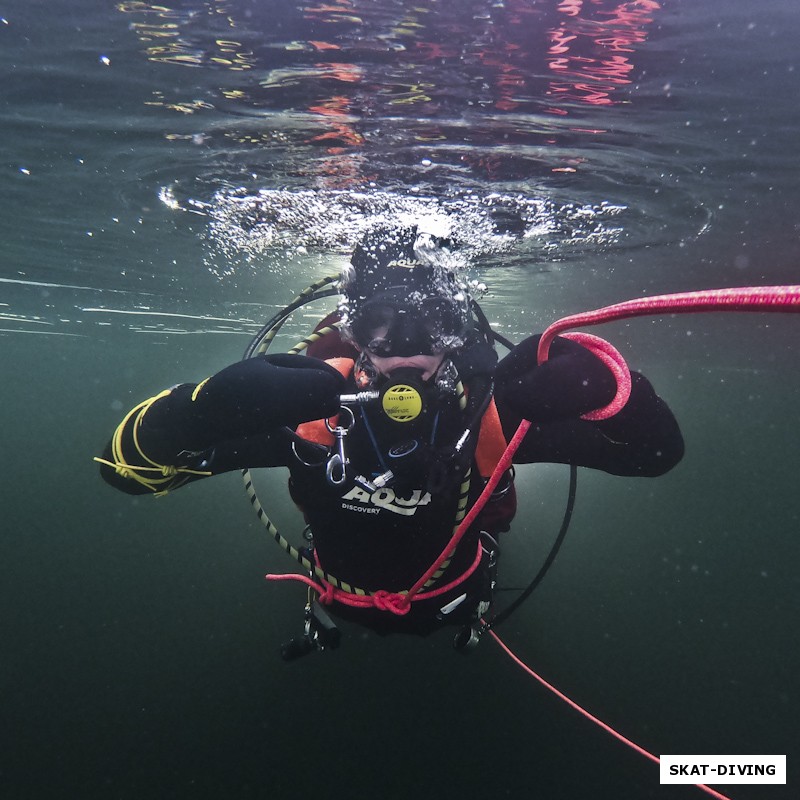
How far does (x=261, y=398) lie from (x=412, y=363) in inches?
48.6

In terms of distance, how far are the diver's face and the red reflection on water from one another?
3.15 meters

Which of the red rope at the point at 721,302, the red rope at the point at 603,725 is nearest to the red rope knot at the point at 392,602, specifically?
the red rope at the point at 603,725

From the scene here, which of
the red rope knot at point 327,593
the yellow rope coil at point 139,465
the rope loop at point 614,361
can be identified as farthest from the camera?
the red rope knot at point 327,593

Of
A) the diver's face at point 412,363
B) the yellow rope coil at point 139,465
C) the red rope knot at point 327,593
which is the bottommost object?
the red rope knot at point 327,593

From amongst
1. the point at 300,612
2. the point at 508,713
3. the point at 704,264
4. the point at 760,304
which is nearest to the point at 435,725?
the point at 508,713

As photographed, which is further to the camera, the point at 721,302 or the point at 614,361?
the point at 614,361

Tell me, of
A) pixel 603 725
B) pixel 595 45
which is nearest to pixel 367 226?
pixel 595 45

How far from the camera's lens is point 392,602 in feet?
11.3

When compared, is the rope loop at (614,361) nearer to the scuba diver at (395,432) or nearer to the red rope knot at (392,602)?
the scuba diver at (395,432)

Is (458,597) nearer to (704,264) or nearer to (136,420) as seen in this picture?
(136,420)

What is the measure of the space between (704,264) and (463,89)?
865cm

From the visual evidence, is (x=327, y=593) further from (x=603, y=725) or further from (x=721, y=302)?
(x=721, y=302)

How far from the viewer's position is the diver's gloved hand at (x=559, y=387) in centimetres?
222

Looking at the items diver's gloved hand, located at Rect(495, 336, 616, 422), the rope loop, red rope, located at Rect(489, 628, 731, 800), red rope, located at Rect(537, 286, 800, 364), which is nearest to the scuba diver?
diver's gloved hand, located at Rect(495, 336, 616, 422)
